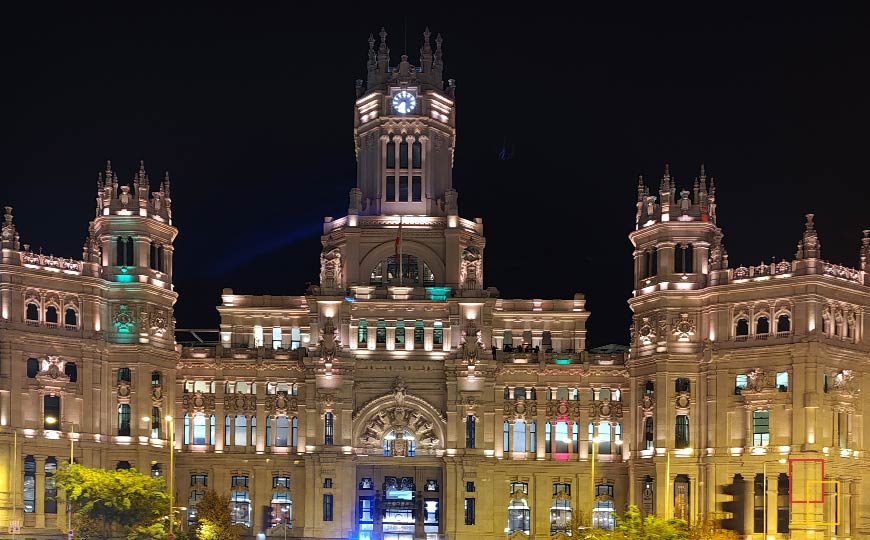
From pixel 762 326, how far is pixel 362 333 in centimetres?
4135

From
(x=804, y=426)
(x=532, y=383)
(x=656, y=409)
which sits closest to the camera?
(x=804, y=426)

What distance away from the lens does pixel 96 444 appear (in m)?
148

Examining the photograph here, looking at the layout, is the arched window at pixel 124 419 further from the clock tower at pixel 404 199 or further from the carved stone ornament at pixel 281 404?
the clock tower at pixel 404 199

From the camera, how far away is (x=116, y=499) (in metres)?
137

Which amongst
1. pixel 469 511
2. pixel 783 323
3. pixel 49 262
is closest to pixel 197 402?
pixel 49 262

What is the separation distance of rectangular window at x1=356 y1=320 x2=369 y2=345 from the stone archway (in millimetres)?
5699

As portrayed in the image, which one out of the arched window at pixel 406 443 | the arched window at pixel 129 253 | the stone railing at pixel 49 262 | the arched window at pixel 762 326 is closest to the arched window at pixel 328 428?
the arched window at pixel 406 443

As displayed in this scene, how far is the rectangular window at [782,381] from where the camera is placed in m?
144

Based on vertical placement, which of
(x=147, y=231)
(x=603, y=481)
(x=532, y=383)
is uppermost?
(x=147, y=231)

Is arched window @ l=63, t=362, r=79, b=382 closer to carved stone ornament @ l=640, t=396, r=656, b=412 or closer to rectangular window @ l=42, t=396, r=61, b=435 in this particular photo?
rectangular window @ l=42, t=396, r=61, b=435

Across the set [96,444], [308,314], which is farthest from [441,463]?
[96,444]

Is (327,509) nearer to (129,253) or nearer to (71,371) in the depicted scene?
(71,371)

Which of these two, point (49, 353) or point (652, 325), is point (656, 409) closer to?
point (652, 325)

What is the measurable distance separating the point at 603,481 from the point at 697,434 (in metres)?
14.8
